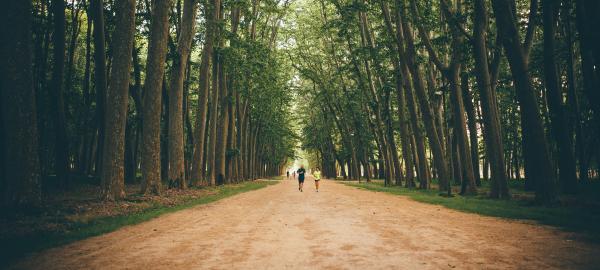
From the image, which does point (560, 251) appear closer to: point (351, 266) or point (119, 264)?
point (351, 266)

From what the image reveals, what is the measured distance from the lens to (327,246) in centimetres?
573

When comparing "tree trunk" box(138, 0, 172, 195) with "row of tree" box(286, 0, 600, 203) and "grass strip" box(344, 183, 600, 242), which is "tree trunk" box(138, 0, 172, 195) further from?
"grass strip" box(344, 183, 600, 242)

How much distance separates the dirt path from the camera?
4.72 metres

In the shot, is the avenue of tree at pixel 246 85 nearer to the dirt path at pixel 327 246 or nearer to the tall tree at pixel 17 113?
the tall tree at pixel 17 113

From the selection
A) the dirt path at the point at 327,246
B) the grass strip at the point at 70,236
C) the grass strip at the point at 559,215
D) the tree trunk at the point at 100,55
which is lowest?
the grass strip at the point at 559,215

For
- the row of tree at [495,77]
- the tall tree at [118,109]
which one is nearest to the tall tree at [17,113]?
the tall tree at [118,109]

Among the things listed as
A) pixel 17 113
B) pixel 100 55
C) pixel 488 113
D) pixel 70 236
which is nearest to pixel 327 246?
pixel 70 236

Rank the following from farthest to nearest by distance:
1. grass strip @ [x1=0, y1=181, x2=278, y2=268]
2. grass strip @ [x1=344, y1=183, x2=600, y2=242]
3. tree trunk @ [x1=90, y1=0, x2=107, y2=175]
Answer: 1. tree trunk @ [x1=90, y1=0, x2=107, y2=175]
2. grass strip @ [x1=344, y1=183, x2=600, y2=242]
3. grass strip @ [x1=0, y1=181, x2=278, y2=268]

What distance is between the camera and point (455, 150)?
25719mm

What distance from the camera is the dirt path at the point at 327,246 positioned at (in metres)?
4.72

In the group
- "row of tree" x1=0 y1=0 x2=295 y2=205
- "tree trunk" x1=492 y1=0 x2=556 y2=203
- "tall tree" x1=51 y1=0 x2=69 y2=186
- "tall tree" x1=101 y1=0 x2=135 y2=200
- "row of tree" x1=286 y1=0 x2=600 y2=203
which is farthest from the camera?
"tall tree" x1=51 y1=0 x2=69 y2=186

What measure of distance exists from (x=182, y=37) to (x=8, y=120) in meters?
9.14

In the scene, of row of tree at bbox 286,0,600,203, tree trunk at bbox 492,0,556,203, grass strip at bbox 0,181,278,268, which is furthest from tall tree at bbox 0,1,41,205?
tree trunk at bbox 492,0,556,203

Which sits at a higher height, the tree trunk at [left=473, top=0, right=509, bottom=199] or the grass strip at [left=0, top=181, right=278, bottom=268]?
the tree trunk at [left=473, top=0, right=509, bottom=199]
